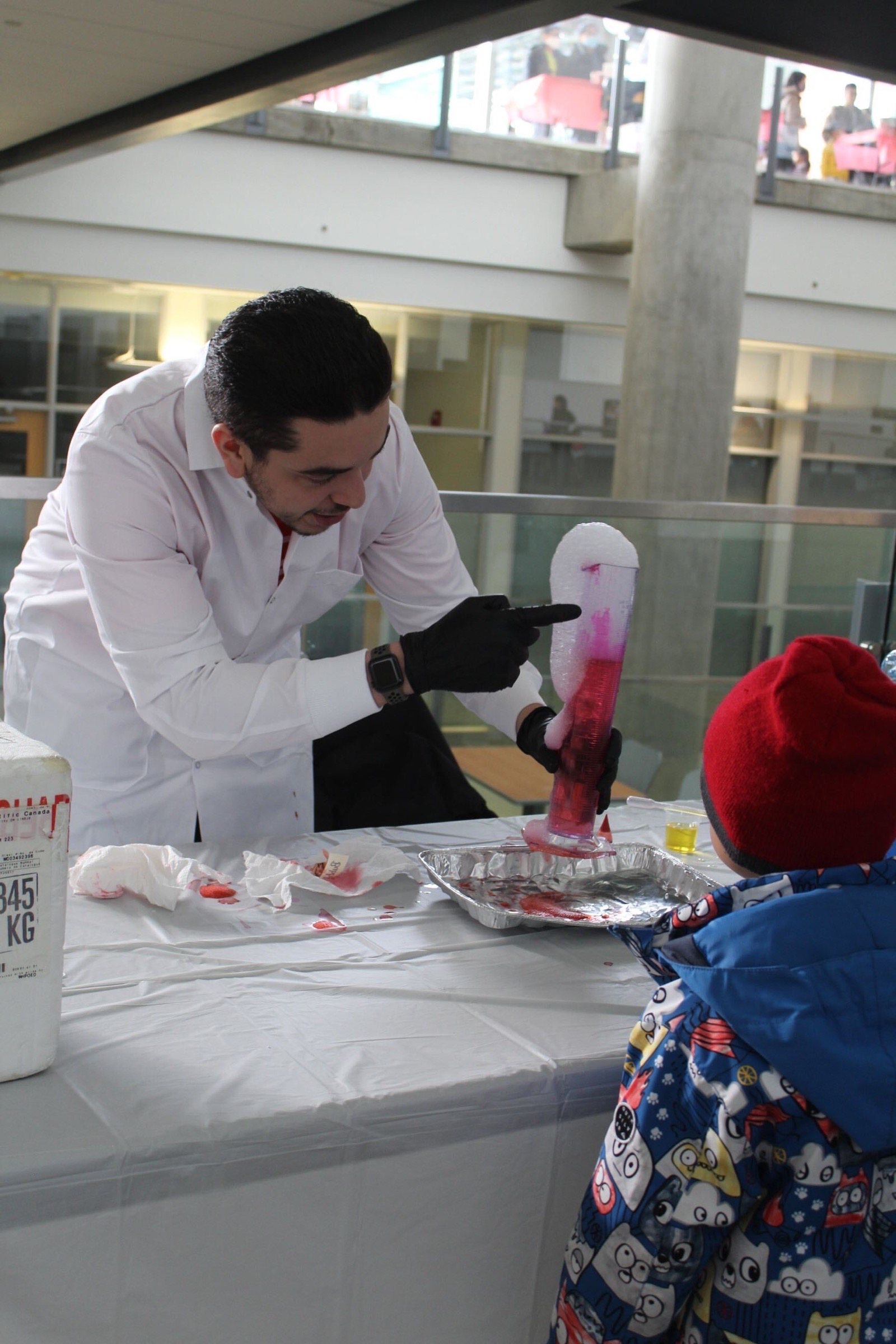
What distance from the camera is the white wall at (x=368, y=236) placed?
758 centimetres

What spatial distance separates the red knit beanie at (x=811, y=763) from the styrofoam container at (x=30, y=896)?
0.49 metres

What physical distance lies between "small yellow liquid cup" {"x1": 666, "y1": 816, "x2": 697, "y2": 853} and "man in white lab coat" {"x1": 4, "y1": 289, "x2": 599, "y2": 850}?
9.1 inches

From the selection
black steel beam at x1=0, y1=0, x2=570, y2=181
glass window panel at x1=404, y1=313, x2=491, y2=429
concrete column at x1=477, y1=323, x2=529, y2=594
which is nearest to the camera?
black steel beam at x1=0, y1=0, x2=570, y2=181

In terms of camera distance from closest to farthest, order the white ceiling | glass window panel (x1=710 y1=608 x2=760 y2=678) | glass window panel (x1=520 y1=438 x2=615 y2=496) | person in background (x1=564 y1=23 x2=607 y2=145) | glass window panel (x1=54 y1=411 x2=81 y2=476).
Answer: the white ceiling → glass window panel (x1=710 y1=608 x2=760 y2=678) → person in background (x1=564 y1=23 x2=607 y2=145) → glass window panel (x1=54 y1=411 x2=81 y2=476) → glass window panel (x1=520 y1=438 x2=615 y2=496)

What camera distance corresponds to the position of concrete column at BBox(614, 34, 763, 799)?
25.4 ft

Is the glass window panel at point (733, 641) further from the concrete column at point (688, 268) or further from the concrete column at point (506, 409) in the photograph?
the concrete column at point (506, 409)

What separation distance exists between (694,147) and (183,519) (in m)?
7.26

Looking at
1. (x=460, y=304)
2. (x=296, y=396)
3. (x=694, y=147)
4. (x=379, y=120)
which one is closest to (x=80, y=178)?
(x=379, y=120)

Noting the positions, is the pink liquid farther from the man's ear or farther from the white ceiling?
the white ceiling

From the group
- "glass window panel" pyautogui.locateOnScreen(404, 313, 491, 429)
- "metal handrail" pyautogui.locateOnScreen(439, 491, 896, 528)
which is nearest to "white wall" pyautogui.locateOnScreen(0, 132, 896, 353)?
"glass window panel" pyautogui.locateOnScreen(404, 313, 491, 429)

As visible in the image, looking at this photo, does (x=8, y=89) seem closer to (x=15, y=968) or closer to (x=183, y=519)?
(x=183, y=519)

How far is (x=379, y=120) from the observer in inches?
305

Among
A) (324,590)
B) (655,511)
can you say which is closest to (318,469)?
(324,590)

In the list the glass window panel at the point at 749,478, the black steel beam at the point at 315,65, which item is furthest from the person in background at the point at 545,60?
the black steel beam at the point at 315,65
